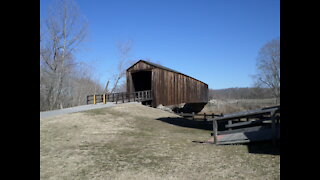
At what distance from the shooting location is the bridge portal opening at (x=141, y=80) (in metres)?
29.1

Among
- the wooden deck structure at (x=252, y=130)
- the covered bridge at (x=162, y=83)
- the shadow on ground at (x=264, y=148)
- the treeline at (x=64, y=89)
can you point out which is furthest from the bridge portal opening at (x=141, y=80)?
the shadow on ground at (x=264, y=148)

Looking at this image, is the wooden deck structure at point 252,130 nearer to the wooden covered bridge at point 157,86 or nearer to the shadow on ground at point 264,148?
the shadow on ground at point 264,148

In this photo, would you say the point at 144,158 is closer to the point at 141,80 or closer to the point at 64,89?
the point at 141,80

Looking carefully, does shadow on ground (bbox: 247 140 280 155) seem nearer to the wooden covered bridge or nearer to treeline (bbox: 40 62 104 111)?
the wooden covered bridge

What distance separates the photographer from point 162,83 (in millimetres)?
27000

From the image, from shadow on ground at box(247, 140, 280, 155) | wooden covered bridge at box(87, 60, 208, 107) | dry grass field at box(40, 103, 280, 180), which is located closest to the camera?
dry grass field at box(40, 103, 280, 180)

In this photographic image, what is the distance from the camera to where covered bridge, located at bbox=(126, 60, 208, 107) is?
26.6m

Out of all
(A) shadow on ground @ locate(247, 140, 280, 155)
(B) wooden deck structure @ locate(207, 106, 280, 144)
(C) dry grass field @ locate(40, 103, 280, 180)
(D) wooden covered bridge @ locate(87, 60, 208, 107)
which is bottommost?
(C) dry grass field @ locate(40, 103, 280, 180)

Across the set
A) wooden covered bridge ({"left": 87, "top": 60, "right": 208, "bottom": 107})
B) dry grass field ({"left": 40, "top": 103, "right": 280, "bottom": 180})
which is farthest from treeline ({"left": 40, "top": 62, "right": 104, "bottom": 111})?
dry grass field ({"left": 40, "top": 103, "right": 280, "bottom": 180})

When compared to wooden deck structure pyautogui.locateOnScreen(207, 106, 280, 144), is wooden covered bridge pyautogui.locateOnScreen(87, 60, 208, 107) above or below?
above

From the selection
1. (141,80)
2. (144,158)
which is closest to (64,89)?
(141,80)
